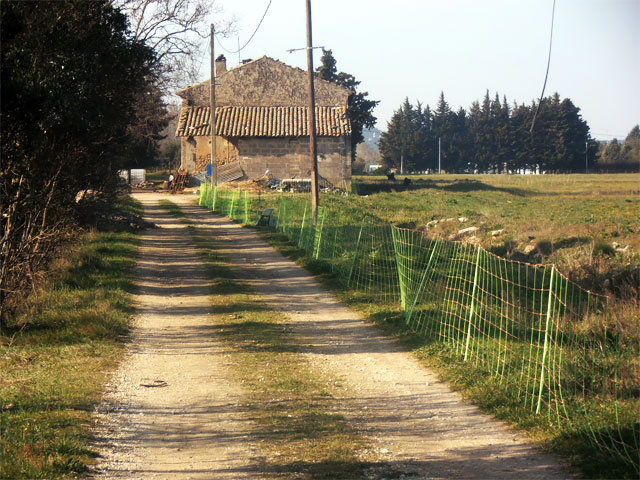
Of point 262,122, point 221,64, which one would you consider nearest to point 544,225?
point 262,122

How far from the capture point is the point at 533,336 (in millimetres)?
9469

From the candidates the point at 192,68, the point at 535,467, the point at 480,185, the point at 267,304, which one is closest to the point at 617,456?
the point at 535,467

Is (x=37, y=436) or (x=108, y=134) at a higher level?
(x=108, y=134)

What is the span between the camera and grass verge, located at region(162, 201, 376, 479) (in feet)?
18.6

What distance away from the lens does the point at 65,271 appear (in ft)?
45.6

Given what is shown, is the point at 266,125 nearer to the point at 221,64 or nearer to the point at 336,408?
the point at 221,64

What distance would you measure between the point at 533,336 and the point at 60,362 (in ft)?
20.2

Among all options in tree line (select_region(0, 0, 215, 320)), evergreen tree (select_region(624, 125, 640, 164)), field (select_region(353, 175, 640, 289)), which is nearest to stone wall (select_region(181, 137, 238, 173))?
field (select_region(353, 175, 640, 289))

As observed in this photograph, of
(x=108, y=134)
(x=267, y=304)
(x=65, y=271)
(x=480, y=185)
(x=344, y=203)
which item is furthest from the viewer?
(x=480, y=185)

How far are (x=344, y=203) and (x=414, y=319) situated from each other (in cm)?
2199

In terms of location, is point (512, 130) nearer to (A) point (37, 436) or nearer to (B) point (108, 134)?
(B) point (108, 134)

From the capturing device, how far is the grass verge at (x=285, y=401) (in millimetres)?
5660

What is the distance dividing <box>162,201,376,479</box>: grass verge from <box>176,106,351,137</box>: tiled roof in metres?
31.0

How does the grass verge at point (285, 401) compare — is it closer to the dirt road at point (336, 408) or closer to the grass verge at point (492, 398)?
the dirt road at point (336, 408)
